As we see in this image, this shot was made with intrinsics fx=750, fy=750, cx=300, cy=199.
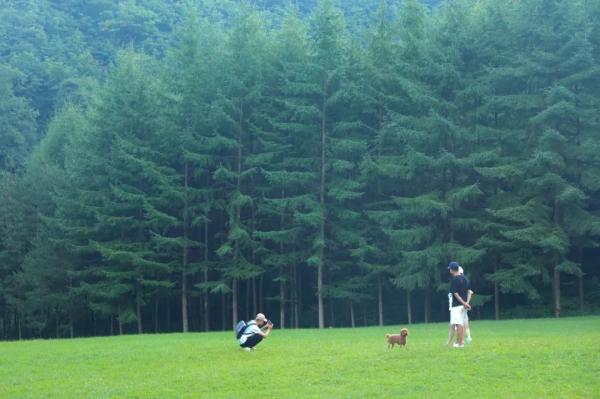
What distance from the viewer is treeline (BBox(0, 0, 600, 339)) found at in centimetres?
3716

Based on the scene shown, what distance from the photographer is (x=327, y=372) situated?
16031 millimetres

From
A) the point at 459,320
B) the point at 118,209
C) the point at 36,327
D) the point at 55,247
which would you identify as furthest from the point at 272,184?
the point at 459,320

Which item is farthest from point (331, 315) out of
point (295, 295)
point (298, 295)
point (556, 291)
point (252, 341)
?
point (252, 341)

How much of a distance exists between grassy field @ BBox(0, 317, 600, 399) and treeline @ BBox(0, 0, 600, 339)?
17747mm

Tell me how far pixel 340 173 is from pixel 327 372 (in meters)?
27.9

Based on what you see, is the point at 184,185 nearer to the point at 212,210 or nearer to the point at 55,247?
the point at 212,210

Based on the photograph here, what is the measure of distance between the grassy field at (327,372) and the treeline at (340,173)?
17747 mm

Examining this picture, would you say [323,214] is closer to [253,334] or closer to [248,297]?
[248,297]

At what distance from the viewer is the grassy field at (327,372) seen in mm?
13789

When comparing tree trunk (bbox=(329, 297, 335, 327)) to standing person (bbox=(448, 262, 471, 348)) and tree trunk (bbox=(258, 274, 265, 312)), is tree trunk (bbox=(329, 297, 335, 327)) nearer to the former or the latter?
tree trunk (bbox=(258, 274, 265, 312))

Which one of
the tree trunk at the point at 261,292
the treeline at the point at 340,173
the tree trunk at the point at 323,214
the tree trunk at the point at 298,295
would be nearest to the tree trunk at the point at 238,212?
the treeline at the point at 340,173

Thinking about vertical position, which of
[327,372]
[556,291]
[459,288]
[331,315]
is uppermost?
[459,288]

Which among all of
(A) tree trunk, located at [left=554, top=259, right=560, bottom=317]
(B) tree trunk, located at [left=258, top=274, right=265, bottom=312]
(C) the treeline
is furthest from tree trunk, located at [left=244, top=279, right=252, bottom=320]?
(A) tree trunk, located at [left=554, top=259, right=560, bottom=317]

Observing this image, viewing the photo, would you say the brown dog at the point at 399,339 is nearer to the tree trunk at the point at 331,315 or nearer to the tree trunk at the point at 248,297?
the tree trunk at the point at 331,315
